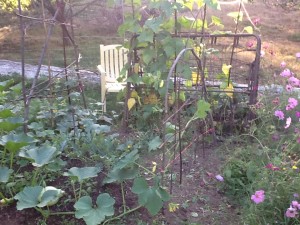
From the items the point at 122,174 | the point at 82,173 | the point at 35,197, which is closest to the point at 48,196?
the point at 35,197

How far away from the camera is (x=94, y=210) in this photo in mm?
2186

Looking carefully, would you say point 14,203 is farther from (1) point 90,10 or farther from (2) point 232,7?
(2) point 232,7

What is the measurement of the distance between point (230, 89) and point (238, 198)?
1379 mm

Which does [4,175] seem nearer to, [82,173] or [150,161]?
[82,173]

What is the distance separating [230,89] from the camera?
390cm

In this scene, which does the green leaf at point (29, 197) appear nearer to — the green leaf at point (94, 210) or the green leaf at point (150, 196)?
the green leaf at point (94, 210)

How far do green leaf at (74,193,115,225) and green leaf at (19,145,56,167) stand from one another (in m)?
0.37

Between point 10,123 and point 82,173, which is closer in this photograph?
point 82,173

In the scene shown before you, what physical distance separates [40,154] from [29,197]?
304 mm

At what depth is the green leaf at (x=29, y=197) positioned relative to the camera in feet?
7.20

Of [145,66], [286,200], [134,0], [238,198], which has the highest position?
[134,0]

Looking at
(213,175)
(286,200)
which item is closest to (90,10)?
(213,175)

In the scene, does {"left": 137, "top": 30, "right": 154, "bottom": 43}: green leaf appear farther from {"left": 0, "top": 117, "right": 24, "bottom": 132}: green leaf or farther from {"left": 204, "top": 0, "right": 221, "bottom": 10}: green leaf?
{"left": 0, "top": 117, "right": 24, "bottom": 132}: green leaf

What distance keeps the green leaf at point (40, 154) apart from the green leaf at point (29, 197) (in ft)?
0.53
